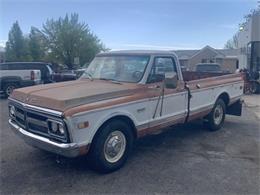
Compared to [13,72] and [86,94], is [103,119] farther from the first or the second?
[13,72]

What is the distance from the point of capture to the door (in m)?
5.41

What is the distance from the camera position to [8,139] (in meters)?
6.52

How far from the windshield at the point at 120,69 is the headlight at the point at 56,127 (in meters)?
1.67

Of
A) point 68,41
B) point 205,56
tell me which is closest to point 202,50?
point 205,56

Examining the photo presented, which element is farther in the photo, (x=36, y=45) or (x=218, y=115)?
(x=36, y=45)

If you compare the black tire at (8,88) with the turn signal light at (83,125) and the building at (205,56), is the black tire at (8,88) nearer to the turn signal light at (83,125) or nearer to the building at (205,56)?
the turn signal light at (83,125)

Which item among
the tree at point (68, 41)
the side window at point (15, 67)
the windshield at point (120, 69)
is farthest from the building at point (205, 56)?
the windshield at point (120, 69)

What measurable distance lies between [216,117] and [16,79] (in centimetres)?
1073

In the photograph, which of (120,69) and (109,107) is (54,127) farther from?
(120,69)

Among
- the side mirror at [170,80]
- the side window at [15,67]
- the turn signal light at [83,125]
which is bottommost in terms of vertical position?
the turn signal light at [83,125]

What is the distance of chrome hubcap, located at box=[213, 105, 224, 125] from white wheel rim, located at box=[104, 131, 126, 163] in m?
3.37

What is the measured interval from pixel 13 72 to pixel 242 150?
484 inches

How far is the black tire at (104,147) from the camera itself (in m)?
4.41

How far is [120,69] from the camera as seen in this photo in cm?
560
